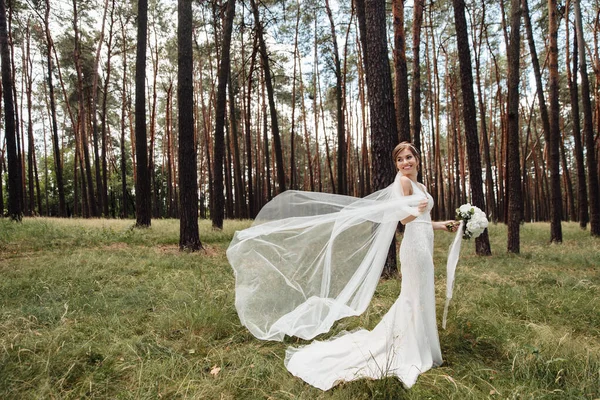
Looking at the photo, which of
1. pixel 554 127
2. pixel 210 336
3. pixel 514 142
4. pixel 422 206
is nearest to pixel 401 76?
pixel 514 142

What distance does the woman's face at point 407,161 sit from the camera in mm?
3645

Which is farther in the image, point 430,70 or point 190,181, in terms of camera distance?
point 430,70

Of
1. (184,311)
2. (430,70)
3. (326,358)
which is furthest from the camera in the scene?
(430,70)

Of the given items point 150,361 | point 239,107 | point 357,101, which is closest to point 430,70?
point 357,101

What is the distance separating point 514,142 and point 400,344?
8509 mm

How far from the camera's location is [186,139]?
8.58 meters

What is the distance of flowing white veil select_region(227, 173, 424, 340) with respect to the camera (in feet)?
12.4

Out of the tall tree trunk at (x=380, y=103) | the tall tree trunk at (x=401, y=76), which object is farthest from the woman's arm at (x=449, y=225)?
the tall tree trunk at (x=401, y=76)

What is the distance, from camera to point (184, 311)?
4375 millimetres

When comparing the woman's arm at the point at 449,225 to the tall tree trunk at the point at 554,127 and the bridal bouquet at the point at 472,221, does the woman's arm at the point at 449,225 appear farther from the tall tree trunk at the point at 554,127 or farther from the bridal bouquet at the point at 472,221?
the tall tree trunk at the point at 554,127

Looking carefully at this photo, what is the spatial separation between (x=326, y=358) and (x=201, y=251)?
5870mm

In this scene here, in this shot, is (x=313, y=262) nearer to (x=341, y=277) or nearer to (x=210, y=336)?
(x=341, y=277)

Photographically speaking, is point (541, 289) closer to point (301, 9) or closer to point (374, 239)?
point (374, 239)

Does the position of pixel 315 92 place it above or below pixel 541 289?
above
